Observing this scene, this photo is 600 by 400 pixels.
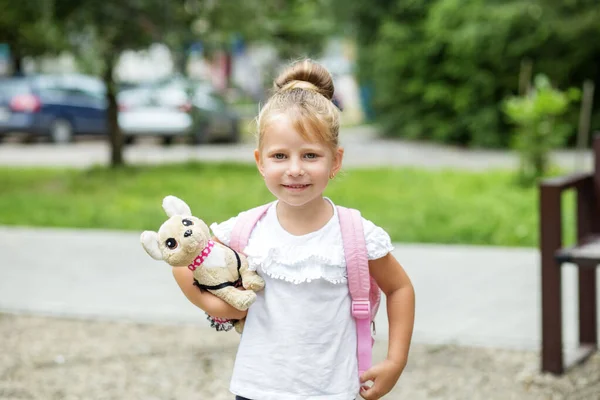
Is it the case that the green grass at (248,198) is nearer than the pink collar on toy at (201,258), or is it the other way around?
the pink collar on toy at (201,258)

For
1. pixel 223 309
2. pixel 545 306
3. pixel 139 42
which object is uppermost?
pixel 139 42

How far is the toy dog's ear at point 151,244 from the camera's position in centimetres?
217

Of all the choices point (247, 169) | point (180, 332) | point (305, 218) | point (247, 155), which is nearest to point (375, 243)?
point (305, 218)

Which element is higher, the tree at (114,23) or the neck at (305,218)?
the tree at (114,23)

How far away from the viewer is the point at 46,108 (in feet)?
69.2

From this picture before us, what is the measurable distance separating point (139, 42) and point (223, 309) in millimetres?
11528

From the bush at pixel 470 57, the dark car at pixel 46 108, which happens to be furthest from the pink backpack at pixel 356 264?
the dark car at pixel 46 108

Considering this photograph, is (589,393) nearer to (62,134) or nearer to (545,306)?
(545,306)

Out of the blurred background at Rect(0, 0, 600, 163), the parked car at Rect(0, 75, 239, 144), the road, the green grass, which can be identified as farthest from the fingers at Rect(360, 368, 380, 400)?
the parked car at Rect(0, 75, 239, 144)

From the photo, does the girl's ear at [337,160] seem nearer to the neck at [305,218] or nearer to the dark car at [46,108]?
the neck at [305,218]

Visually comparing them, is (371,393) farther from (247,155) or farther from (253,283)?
(247,155)

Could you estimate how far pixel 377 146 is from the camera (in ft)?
69.2

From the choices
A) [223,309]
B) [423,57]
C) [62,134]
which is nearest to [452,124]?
[423,57]

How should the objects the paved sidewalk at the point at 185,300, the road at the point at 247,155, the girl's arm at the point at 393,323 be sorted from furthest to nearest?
the road at the point at 247,155, the paved sidewalk at the point at 185,300, the girl's arm at the point at 393,323
